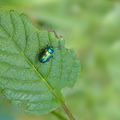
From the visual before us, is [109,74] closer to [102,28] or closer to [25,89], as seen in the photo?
[102,28]

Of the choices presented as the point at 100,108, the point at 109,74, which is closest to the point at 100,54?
the point at 109,74

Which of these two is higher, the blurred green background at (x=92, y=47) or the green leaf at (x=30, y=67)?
the blurred green background at (x=92, y=47)

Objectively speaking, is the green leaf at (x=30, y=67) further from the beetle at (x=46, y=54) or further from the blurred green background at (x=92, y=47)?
the blurred green background at (x=92, y=47)

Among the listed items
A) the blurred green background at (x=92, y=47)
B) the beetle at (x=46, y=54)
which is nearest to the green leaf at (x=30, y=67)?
the beetle at (x=46, y=54)

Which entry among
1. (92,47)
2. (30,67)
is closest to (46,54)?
(30,67)

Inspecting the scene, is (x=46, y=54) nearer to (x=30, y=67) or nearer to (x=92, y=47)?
(x=30, y=67)
